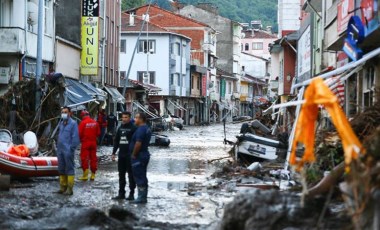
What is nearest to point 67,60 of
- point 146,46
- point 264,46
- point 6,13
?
point 6,13

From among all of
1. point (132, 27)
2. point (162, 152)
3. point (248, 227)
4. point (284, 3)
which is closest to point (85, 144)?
point (248, 227)

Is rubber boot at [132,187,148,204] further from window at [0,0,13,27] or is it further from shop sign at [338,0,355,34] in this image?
window at [0,0,13,27]

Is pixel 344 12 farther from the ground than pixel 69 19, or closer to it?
closer to it

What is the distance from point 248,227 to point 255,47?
5356 inches

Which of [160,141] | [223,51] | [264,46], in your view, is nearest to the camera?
[160,141]

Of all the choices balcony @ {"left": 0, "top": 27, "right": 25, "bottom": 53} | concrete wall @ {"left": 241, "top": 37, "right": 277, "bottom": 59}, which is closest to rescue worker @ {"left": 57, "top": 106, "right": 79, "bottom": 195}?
balcony @ {"left": 0, "top": 27, "right": 25, "bottom": 53}

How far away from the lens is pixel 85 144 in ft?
58.0

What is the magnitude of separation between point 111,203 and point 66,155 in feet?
6.57

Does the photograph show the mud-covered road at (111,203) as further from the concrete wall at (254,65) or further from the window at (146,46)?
the concrete wall at (254,65)

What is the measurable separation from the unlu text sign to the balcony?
9.19m

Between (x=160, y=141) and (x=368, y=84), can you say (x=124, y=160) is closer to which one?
(x=368, y=84)

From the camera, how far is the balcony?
28406mm

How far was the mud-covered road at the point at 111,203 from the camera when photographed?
10227 millimetres

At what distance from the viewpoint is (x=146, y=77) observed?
245 feet
